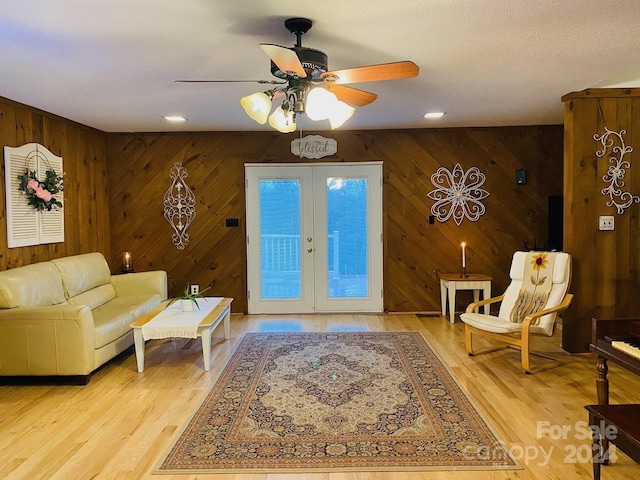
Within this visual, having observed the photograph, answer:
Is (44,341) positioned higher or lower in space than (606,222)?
lower

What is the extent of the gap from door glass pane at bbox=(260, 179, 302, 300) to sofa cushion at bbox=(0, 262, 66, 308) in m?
2.59

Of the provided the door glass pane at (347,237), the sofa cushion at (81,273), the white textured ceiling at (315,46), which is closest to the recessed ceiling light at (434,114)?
the white textured ceiling at (315,46)

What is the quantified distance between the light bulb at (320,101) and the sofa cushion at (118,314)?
2691 millimetres

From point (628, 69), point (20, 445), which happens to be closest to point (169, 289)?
point (20, 445)

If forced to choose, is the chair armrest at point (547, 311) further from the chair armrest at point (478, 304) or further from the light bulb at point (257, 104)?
the light bulb at point (257, 104)

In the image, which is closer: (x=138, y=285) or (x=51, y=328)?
(x=51, y=328)

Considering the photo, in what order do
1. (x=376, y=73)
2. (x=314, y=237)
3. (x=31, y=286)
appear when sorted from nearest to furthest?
(x=376, y=73) → (x=31, y=286) → (x=314, y=237)

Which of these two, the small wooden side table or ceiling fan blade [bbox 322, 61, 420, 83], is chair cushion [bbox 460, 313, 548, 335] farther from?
ceiling fan blade [bbox 322, 61, 420, 83]

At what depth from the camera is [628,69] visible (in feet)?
12.0

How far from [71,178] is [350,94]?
399cm

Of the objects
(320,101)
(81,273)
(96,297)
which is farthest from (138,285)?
(320,101)

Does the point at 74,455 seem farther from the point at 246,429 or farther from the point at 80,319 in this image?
the point at 80,319

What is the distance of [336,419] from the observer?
305 cm

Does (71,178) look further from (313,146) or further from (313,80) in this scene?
(313,80)
